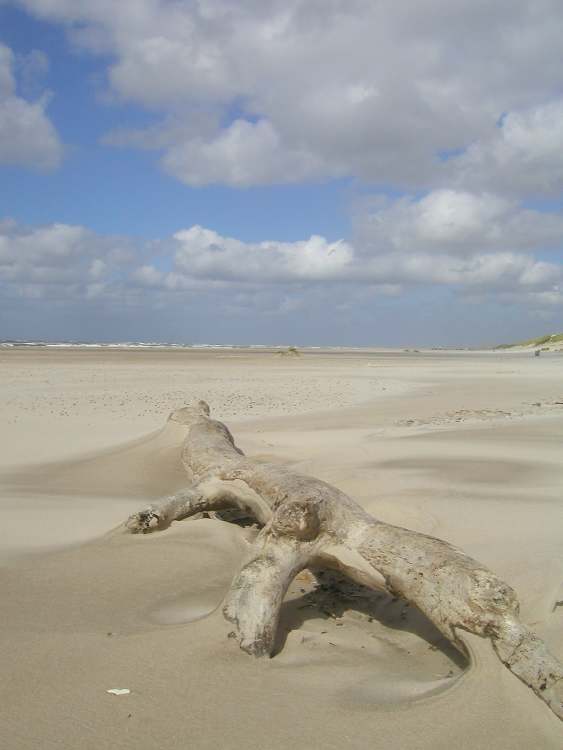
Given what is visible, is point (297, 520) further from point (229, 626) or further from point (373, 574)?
point (229, 626)

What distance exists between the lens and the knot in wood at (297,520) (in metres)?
4.03

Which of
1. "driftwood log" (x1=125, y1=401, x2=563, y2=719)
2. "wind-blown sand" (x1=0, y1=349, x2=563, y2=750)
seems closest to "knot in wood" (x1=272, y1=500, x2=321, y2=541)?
"driftwood log" (x1=125, y1=401, x2=563, y2=719)

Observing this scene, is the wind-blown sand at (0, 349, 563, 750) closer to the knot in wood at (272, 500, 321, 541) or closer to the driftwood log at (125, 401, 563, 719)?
the driftwood log at (125, 401, 563, 719)

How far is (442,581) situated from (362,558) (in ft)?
2.18

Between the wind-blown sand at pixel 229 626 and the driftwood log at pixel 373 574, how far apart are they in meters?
0.11

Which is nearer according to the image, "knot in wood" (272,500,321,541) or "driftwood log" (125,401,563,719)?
"driftwood log" (125,401,563,719)

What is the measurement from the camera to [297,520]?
13.2 ft

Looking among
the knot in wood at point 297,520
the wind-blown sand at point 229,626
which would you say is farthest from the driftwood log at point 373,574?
the wind-blown sand at point 229,626

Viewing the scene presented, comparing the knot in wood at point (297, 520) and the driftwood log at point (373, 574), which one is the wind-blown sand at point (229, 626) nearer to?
the driftwood log at point (373, 574)

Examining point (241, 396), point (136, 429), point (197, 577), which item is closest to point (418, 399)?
point (241, 396)

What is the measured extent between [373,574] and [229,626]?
100 cm

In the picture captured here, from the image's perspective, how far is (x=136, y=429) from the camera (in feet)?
40.5

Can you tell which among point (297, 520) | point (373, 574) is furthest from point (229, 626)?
point (373, 574)

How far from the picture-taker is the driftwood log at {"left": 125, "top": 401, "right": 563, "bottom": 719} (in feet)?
10.1
